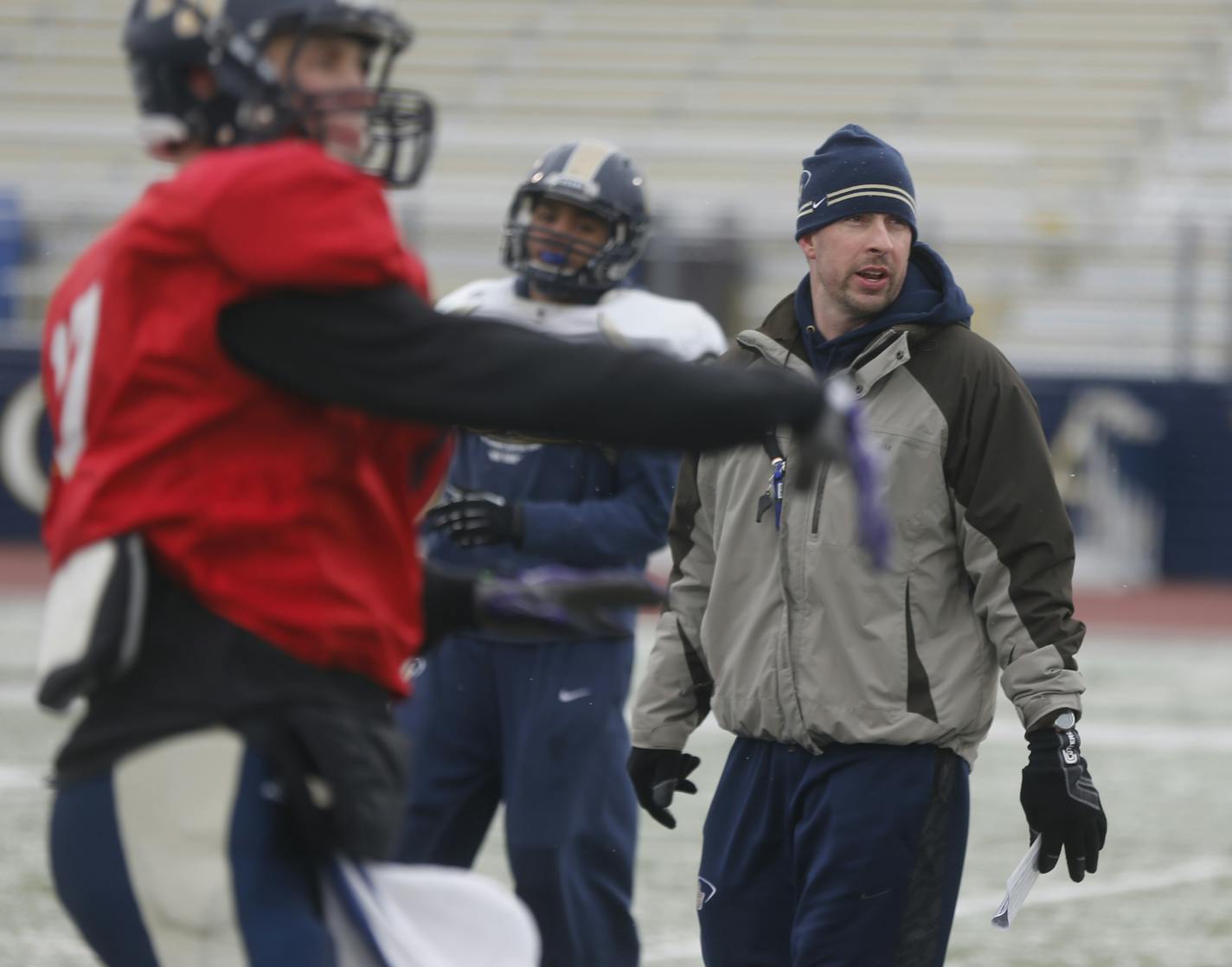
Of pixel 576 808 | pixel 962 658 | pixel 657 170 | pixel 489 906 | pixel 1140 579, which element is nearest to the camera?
pixel 489 906

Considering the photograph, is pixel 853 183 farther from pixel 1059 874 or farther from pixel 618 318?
pixel 1059 874

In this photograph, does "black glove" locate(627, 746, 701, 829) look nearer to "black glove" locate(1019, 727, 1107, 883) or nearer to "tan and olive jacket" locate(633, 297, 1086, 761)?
"tan and olive jacket" locate(633, 297, 1086, 761)

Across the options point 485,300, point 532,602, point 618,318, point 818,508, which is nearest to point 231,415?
point 532,602

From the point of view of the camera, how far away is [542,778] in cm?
464

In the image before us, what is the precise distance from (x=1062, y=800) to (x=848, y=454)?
161 centimetres

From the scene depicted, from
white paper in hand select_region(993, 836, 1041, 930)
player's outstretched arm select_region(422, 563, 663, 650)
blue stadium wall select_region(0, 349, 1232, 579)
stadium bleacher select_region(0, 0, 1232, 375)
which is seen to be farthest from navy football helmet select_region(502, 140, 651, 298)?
stadium bleacher select_region(0, 0, 1232, 375)

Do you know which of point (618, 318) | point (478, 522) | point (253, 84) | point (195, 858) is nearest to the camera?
point (195, 858)

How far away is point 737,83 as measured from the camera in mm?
19844

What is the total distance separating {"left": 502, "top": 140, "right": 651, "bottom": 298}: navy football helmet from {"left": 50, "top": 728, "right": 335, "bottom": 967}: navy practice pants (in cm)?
276

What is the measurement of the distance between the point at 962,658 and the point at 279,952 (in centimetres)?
185

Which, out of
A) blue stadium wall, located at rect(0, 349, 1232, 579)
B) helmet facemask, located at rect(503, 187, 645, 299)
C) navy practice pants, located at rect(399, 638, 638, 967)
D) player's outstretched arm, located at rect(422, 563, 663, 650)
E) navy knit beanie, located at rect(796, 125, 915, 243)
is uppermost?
navy knit beanie, located at rect(796, 125, 915, 243)

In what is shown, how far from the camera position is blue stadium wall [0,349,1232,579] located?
1445 cm

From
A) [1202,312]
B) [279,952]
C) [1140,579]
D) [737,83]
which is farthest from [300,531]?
[737,83]

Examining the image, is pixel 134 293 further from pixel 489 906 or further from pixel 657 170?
pixel 657 170
